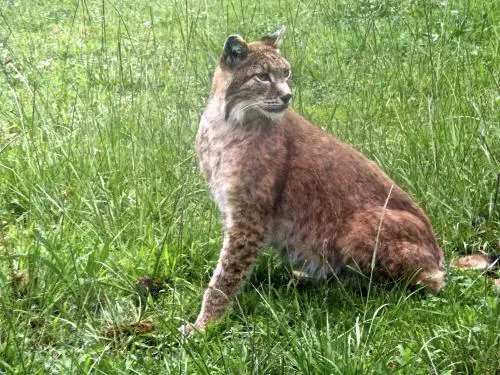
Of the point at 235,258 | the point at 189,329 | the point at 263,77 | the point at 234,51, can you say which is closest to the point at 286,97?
the point at 263,77

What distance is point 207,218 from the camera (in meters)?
4.28

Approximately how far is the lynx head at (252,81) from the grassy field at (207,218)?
49 cm

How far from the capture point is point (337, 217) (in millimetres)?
3799

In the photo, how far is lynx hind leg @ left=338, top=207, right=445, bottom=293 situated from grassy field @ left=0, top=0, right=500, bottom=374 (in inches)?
3.6

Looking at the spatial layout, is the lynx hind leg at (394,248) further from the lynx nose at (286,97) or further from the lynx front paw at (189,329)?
the lynx front paw at (189,329)

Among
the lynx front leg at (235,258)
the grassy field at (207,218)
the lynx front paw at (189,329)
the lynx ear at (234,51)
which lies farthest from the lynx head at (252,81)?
the lynx front paw at (189,329)

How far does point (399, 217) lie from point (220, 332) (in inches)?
40.4

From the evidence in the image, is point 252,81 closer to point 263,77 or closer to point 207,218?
point 263,77

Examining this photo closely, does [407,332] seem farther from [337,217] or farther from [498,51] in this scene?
[498,51]

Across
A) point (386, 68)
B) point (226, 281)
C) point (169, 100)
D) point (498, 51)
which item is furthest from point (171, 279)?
point (498, 51)

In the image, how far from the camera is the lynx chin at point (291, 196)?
12.0ft

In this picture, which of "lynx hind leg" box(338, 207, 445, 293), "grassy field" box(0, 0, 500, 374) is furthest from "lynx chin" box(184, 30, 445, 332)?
"grassy field" box(0, 0, 500, 374)

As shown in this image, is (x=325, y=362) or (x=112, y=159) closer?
(x=325, y=362)

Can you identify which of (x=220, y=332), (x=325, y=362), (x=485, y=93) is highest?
(x=485, y=93)
